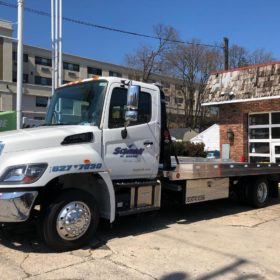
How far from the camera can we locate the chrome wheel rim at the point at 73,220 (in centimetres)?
625

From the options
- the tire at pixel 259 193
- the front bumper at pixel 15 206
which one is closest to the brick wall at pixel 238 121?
the tire at pixel 259 193

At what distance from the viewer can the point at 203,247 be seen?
6797mm

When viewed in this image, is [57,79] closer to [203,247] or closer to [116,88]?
[116,88]

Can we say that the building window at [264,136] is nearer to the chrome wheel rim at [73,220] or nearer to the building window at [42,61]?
the chrome wheel rim at [73,220]

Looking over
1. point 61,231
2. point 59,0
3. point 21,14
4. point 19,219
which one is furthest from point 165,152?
point 59,0

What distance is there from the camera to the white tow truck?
602cm

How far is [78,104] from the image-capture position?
287 inches

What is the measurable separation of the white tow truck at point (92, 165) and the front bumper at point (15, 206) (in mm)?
13

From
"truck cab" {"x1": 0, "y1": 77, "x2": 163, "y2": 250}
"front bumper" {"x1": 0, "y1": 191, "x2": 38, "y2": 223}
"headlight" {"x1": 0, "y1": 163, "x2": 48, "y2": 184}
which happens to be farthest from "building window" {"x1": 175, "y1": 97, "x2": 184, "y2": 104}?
"front bumper" {"x1": 0, "y1": 191, "x2": 38, "y2": 223}

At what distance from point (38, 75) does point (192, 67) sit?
90.3 feet

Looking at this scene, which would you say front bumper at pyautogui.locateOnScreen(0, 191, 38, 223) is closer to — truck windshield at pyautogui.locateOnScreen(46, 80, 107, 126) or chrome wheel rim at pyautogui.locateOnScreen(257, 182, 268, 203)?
truck windshield at pyautogui.locateOnScreen(46, 80, 107, 126)

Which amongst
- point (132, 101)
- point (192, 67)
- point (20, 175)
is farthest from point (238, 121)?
point (192, 67)

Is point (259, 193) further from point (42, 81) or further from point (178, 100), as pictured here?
point (42, 81)

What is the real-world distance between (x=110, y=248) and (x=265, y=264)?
7.59ft
